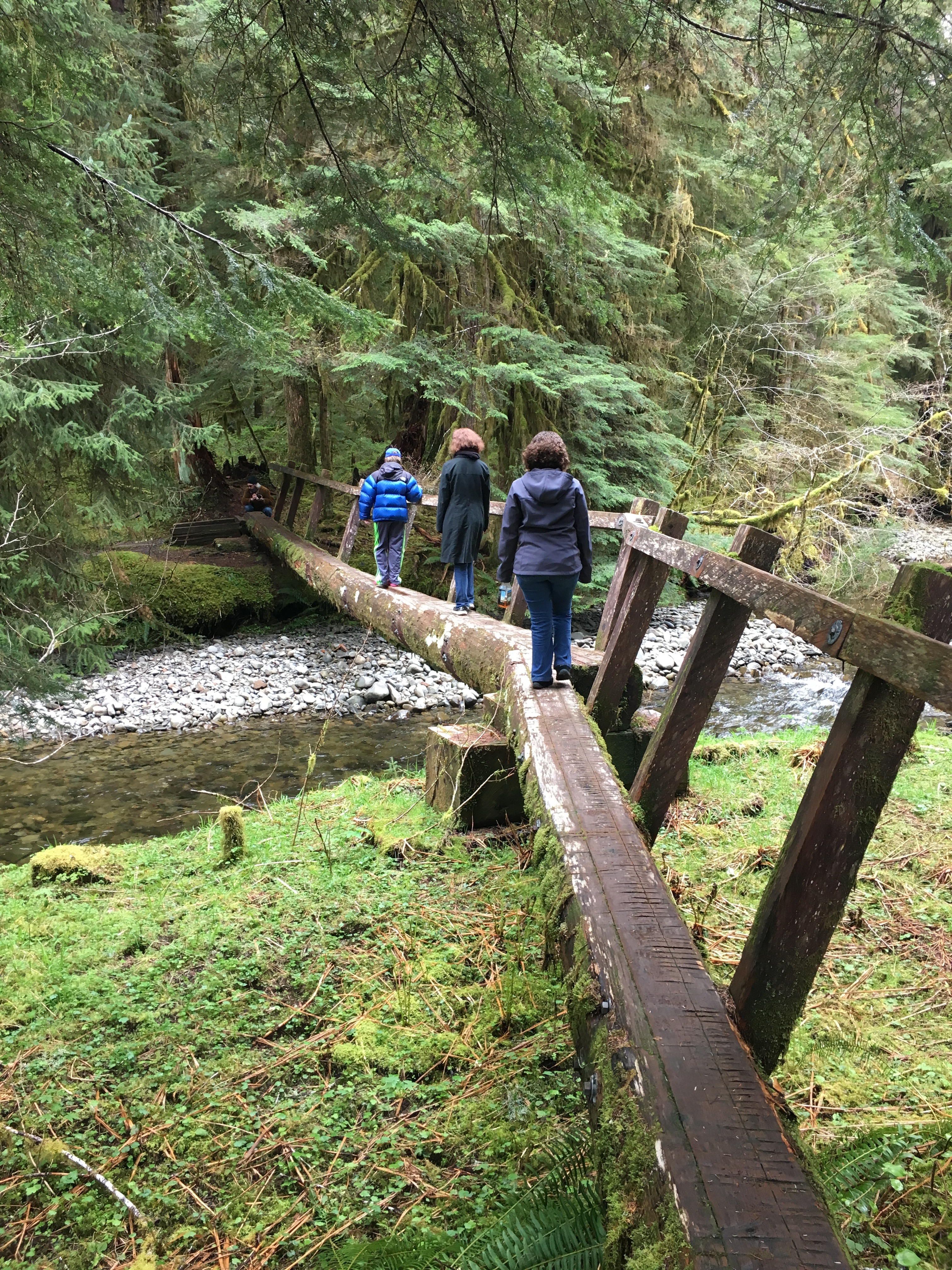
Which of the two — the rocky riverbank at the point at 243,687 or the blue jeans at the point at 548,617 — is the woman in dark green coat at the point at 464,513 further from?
the rocky riverbank at the point at 243,687

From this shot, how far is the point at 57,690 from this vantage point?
23.1 feet

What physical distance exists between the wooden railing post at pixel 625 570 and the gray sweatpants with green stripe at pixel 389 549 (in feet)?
13.6

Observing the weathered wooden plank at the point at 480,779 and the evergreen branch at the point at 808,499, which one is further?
the evergreen branch at the point at 808,499

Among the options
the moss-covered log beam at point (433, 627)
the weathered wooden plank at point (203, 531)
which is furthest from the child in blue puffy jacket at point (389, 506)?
the weathered wooden plank at point (203, 531)

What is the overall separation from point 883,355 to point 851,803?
68.2ft

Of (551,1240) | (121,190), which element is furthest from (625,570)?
(551,1240)

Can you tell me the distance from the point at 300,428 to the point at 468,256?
6.90 m

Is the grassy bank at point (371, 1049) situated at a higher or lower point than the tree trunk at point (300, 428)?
lower

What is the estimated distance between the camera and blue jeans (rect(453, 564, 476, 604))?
309 inches

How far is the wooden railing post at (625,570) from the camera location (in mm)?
4762

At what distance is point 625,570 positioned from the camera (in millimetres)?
4871

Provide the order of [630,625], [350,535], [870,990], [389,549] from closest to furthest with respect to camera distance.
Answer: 1. [870,990]
2. [630,625]
3. [389,549]
4. [350,535]

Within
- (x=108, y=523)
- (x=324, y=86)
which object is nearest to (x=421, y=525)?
(x=108, y=523)

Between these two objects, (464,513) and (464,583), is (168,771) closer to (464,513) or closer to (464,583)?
(464,583)
